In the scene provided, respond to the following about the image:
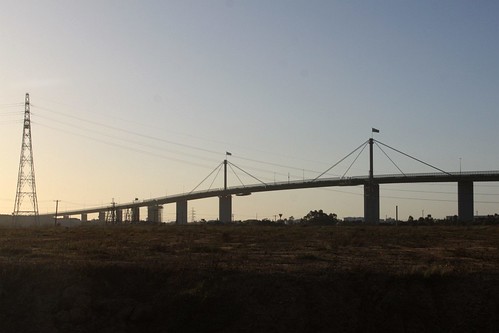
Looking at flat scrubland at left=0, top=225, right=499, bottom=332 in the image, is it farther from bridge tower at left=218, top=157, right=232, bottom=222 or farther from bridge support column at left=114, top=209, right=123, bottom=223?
bridge support column at left=114, top=209, right=123, bottom=223

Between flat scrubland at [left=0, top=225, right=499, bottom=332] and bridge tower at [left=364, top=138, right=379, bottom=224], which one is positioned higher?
bridge tower at [left=364, top=138, right=379, bottom=224]

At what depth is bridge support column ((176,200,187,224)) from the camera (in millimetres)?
150625

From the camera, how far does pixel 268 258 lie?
26484 millimetres

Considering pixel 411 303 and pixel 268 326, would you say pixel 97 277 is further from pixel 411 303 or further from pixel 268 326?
pixel 411 303

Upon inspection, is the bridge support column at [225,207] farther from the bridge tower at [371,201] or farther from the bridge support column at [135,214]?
the bridge tower at [371,201]

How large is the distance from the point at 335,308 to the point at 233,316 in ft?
8.72

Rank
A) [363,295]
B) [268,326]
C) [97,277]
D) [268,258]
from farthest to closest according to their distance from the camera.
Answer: [268,258]
[97,277]
[363,295]
[268,326]

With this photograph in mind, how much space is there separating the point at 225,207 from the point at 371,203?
40402 mm

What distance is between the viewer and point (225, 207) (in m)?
146

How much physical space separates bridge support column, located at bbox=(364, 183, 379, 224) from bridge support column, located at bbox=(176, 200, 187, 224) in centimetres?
4884

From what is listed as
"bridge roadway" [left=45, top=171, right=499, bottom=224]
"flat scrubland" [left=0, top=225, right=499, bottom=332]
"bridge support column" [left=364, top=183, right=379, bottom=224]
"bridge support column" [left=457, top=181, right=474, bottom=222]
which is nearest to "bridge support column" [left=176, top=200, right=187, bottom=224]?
"bridge roadway" [left=45, top=171, right=499, bottom=224]

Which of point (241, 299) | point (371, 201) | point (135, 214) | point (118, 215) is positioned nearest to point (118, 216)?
point (118, 215)

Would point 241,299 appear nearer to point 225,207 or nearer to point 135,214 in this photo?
point 225,207

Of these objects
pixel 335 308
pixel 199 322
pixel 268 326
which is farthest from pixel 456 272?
pixel 199 322
